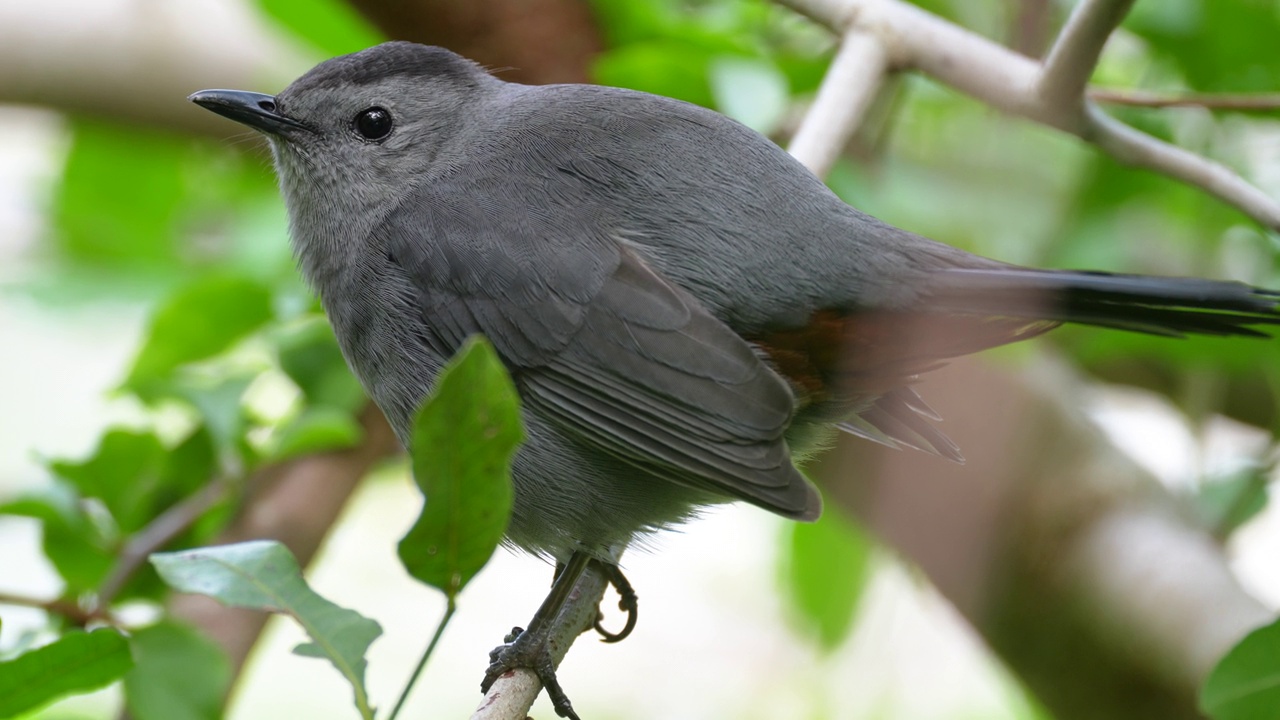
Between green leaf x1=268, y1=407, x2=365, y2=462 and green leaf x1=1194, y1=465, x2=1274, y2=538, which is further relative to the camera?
green leaf x1=1194, y1=465, x2=1274, y2=538

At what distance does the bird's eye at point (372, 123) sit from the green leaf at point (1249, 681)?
1988 millimetres

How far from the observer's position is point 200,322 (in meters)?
3.00

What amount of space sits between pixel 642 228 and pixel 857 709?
2.36 meters

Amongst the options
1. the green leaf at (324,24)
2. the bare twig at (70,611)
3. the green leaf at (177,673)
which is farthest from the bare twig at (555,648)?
the green leaf at (324,24)

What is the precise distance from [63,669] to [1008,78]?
209 cm

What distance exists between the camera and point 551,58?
368cm

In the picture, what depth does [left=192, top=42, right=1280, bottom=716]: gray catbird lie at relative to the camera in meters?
2.09

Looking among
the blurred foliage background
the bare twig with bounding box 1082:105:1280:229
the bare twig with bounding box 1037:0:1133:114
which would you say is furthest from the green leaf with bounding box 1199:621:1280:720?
the blurred foliage background

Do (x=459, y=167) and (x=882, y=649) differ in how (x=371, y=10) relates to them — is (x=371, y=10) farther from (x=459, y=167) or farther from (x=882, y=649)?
(x=882, y=649)

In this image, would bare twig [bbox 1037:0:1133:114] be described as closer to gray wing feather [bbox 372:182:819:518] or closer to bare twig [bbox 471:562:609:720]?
gray wing feather [bbox 372:182:819:518]

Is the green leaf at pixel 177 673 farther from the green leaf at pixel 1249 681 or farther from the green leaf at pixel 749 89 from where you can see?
the green leaf at pixel 1249 681

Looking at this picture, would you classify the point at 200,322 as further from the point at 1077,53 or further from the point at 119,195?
the point at 1077,53

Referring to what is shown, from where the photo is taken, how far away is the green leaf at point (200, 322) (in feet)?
9.66

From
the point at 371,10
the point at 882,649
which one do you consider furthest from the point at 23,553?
the point at 882,649
